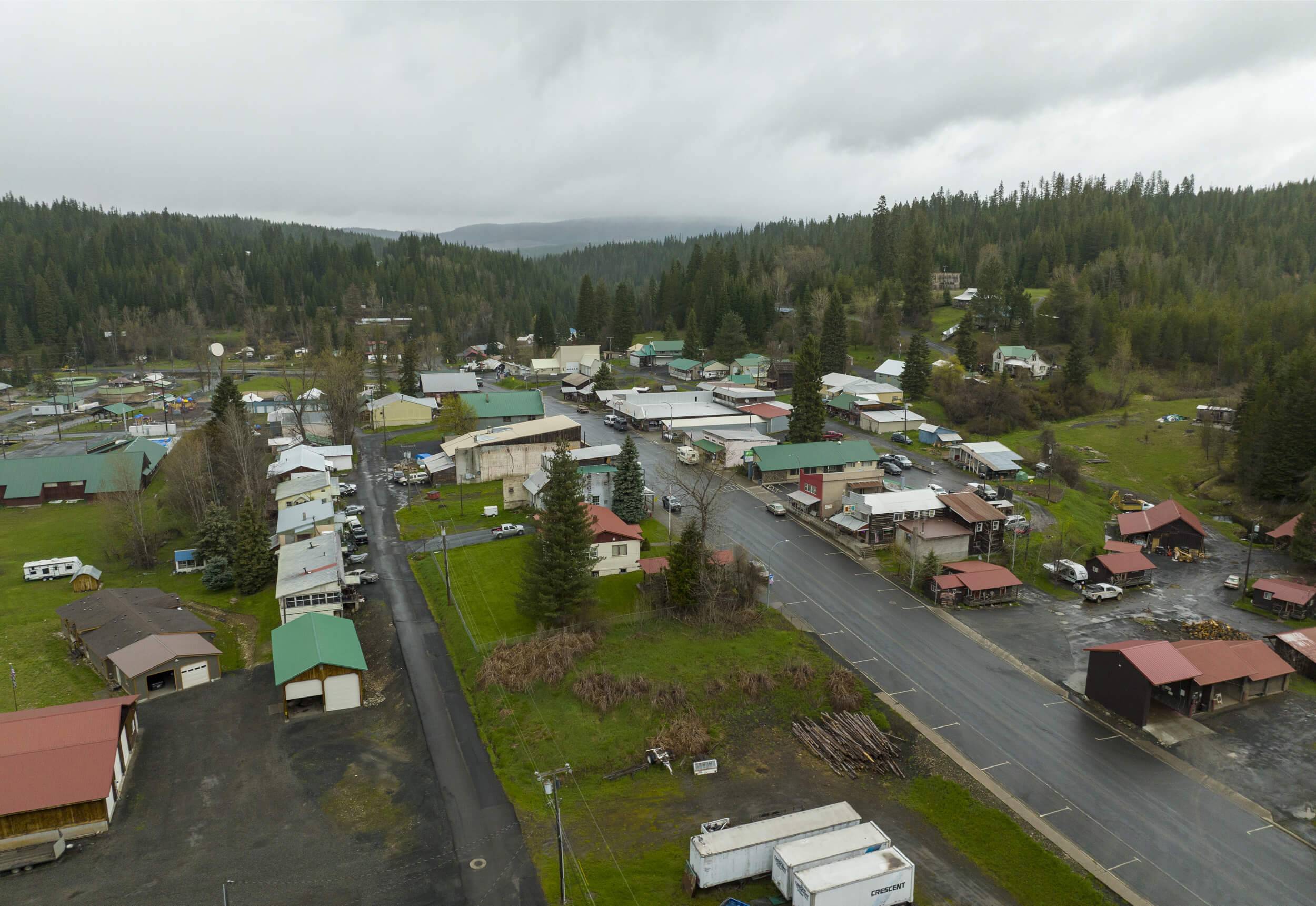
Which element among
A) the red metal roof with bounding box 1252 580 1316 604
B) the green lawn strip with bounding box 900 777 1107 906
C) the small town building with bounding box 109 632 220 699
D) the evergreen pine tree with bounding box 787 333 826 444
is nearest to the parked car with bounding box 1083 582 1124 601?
the red metal roof with bounding box 1252 580 1316 604

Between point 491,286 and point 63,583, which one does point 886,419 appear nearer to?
point 63,583

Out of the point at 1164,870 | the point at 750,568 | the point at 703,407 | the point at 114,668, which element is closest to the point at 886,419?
the point at 703,407

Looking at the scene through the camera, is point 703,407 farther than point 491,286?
No

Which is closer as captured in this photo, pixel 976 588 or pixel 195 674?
pixel 195 674

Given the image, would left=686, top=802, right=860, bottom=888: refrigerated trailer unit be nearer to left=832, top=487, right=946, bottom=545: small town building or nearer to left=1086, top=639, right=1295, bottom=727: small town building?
left=1086, top=639, right=1295, bottom=727: small town building

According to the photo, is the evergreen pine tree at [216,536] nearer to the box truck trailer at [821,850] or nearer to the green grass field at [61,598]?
the green grass field at [61,598]

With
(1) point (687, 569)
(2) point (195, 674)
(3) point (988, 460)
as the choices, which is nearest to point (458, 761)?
(2) point (195, 674)

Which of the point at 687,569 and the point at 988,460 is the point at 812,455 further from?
the point at 687,569
